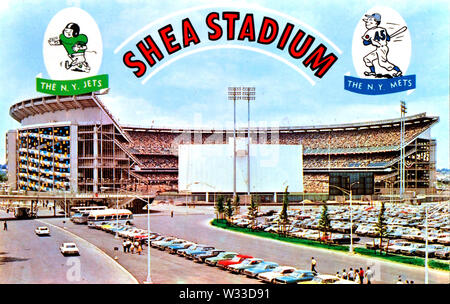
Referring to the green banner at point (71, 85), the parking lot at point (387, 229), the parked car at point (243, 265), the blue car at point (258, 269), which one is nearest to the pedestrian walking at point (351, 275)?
the blue car at point (258, 269)

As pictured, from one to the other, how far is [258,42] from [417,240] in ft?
85.8

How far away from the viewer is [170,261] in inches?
1017

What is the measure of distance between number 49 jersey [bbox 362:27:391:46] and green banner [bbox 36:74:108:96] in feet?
38.5

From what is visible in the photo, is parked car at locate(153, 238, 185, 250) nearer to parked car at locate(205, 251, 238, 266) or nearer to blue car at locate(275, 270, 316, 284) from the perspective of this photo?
parked car at locate(205, 251, 238, 266)

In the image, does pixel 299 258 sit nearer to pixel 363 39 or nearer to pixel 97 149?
pixel 363 39

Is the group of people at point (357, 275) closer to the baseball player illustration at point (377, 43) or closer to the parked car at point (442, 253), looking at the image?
the parked car at point (442, 253)

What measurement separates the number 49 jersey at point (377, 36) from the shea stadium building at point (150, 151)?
37.6 metres

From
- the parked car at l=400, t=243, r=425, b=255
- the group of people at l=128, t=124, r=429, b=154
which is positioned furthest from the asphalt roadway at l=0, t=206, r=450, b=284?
the group of people at l=128, t=124, r=429, b=154

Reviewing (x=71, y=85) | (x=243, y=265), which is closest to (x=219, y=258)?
(x=243, y=265)

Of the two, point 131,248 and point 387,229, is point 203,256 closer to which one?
point 131,248

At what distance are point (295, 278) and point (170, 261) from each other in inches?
336

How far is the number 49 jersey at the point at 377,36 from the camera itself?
18344mm

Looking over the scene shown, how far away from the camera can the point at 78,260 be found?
965 inches

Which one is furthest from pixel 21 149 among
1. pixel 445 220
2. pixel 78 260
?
pixel 445 220
